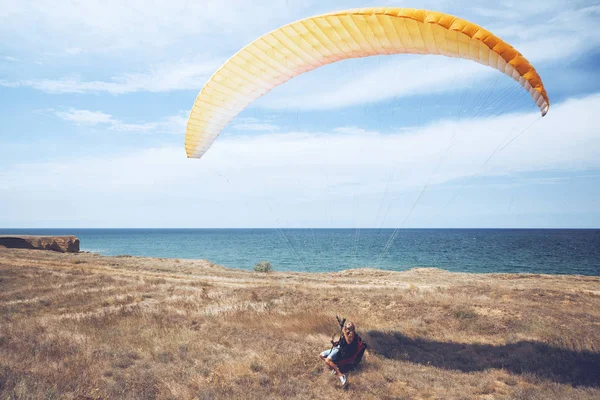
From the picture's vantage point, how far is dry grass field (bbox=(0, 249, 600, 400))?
5.87 metres

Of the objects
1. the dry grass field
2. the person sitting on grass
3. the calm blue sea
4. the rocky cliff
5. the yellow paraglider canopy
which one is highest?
the yellow paraglider canopy

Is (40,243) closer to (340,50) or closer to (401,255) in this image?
(340,50)

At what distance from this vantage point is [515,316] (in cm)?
1043

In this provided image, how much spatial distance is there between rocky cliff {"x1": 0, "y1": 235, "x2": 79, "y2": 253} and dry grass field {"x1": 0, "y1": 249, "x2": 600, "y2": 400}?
2646 centimetres

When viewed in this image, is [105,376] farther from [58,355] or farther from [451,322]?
[451,322]

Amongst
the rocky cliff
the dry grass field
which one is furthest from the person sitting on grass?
the rocky cliff

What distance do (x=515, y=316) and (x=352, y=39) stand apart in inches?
379

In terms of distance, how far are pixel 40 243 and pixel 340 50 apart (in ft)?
133

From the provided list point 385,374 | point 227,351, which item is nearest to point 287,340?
point 227,351

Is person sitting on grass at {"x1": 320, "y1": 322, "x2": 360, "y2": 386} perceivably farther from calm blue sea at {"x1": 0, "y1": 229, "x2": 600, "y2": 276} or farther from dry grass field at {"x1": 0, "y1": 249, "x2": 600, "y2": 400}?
calm blue sea at {"x1": 0, "y1": 229, "x2": 600, "y2": 276}

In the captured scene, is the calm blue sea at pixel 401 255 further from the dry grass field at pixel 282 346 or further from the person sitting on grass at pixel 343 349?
the person sitting on grass at pixel 343 349

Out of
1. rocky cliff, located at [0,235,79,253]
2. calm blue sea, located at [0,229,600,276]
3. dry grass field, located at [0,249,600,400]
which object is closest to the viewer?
dry grass field, located at [0,249,600,400]

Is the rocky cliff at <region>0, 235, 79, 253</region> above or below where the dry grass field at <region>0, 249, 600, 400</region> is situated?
below

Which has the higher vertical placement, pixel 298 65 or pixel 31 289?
pixel 298 65
